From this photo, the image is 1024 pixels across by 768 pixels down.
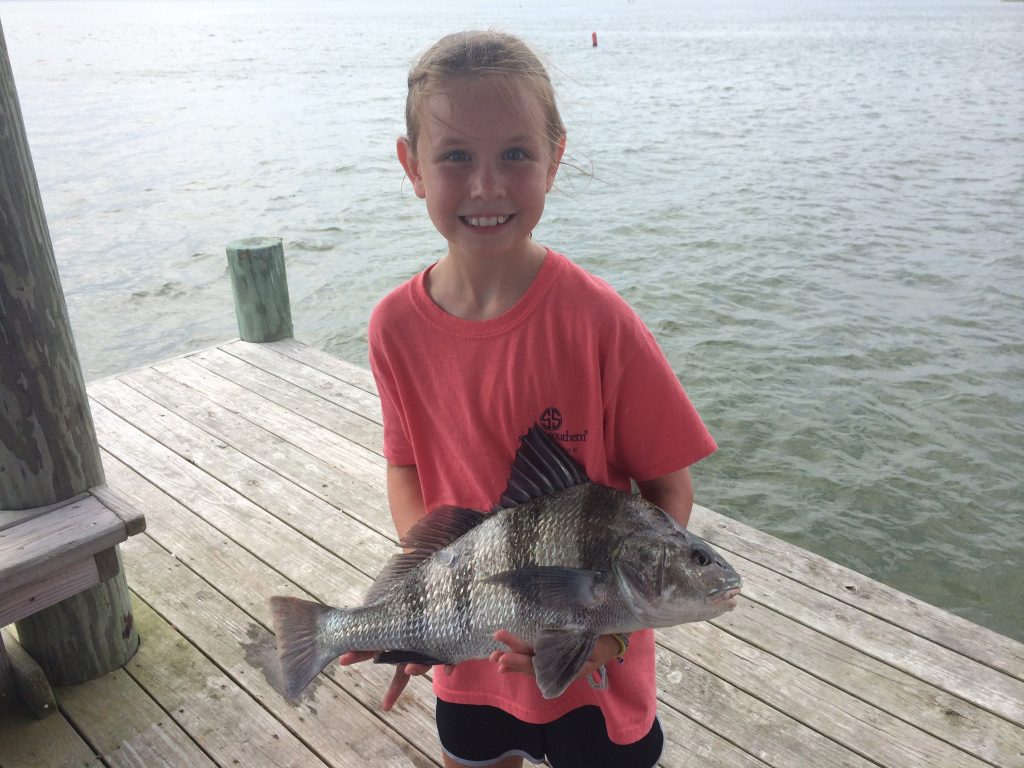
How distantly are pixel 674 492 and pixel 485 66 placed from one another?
95 centimetres

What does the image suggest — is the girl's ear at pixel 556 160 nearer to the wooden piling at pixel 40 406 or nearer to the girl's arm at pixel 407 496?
the girl's arm at pixel 407 496

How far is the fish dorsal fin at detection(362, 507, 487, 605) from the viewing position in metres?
1.81

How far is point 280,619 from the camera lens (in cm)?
194

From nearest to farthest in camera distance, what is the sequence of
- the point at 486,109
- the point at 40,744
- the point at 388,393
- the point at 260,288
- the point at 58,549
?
1. the point at 486,109
2. the point at 388,393
3. the point at 58,549
4. the point at 40,744
5. the point at 260,288

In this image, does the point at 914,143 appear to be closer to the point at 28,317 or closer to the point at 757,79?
the point at 757,79

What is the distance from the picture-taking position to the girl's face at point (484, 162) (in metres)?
1.65

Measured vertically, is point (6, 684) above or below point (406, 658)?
below

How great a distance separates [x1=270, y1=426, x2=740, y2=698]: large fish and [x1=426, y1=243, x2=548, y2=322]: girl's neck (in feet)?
0.93

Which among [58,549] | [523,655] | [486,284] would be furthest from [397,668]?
[58,549]

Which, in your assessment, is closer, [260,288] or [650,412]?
[650,412]

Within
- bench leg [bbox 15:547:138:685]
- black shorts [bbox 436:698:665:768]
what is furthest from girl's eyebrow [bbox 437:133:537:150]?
bench leg [bbox 15:547:138:685]

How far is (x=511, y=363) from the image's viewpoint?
5.74 feet

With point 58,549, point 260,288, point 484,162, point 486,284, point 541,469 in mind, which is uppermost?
point 484,162

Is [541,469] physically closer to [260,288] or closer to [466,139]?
[466,139]
